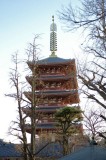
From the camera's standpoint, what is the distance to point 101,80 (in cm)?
1233

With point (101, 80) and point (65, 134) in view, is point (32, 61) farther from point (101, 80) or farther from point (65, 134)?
point (65, 134)

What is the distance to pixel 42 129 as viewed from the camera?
150ft

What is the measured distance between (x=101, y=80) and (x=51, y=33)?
165 feet

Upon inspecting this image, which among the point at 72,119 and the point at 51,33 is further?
the point at 51,33

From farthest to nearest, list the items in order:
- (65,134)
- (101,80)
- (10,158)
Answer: (10,158)
(65,134)
(101,80)

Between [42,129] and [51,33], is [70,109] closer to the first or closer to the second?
[42,129]

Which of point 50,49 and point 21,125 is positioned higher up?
point 50,49

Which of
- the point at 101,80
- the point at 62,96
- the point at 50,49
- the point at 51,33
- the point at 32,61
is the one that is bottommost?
the point at 101,80

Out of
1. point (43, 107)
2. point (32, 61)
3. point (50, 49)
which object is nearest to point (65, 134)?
point (32, 61)

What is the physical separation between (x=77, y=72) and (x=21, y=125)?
5488 millimetres

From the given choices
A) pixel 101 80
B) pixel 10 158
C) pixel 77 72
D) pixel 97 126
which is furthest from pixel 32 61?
pixel 10 158

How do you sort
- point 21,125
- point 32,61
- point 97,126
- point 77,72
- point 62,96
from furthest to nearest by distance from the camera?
point 62,96, point 97,126, point 32,61, point 21,125, point 77,72

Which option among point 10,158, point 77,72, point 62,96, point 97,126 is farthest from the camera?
point 62,96

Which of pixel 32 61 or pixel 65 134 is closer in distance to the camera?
pixel 32 61
